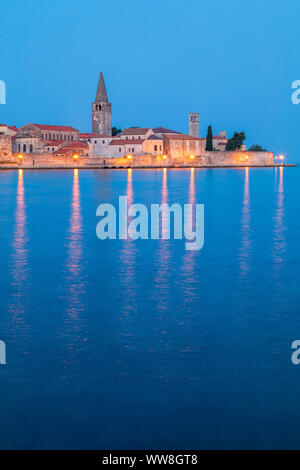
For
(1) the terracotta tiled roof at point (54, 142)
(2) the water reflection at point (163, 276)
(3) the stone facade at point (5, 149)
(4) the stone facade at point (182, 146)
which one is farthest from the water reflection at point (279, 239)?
(4) the stone facade at point (182, 146)

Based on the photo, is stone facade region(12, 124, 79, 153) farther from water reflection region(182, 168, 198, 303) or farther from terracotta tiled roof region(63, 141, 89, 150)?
water reflection region(182, 168, 198, 303)

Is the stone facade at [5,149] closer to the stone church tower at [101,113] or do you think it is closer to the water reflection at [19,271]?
the stone church tower at [101,113]

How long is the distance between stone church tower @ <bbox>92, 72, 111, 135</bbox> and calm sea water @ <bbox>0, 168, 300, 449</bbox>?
5871cm

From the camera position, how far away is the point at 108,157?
64438 millimetres

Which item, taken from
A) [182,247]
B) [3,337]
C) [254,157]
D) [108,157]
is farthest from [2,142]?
[3,337]

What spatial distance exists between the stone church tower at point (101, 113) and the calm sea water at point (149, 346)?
2311 inches

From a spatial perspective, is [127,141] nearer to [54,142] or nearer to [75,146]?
[75,146]

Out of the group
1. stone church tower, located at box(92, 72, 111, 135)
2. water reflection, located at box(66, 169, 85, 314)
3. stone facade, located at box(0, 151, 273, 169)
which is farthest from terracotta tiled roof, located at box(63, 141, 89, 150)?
water reflection, located at box(66, 169, 85, 314)

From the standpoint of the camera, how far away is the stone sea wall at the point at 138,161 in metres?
59.5

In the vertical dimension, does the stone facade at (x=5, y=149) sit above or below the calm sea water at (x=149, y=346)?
above

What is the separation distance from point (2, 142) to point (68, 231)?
44307 mm

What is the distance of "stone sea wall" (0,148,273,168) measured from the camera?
59.5 m

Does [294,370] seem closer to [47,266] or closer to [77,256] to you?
[47,266]

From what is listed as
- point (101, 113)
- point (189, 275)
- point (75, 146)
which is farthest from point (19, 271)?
point (101, 113)
